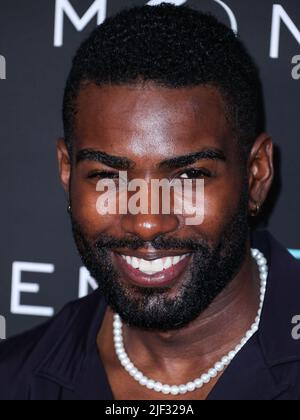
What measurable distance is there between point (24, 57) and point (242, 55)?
70 cm

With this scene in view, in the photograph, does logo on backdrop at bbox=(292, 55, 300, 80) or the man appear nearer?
the man

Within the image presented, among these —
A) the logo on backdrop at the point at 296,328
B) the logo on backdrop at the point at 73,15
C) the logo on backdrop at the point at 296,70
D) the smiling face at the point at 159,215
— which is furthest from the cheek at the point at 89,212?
the logo on backdrop at the point at 296,70

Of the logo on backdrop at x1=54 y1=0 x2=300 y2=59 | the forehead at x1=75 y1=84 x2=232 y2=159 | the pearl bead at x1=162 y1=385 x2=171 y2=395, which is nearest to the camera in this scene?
the forehead at x1=75 y1=84 x2=232 y2=159

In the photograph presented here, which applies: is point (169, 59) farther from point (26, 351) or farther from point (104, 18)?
point (26, 351)

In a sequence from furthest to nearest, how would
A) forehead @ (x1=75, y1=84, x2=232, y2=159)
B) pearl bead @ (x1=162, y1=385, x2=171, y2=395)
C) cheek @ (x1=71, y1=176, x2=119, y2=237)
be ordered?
pearl bead @ (x1=162, y1=385, x2=171, y2=395), cheek @ (x1=71, y1=176, x2=119, y2=237), forehead @ (x1=75, y1=84, x2=232, y2=159)

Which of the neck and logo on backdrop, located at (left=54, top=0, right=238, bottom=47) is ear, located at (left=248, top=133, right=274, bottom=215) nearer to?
the neck

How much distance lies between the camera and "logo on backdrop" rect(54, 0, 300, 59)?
67.6 inches

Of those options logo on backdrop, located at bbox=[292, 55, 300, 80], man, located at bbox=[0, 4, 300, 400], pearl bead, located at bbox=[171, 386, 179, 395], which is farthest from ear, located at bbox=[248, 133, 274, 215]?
pearl bead, located at bbox=[171, 386, 179, 395]

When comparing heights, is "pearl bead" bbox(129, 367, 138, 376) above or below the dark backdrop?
below

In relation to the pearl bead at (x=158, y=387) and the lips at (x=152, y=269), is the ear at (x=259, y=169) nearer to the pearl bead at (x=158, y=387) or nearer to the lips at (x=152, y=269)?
the lips at (x=152, y=269)

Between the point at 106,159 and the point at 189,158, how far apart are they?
6.8 inches

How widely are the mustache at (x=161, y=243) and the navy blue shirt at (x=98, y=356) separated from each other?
23 cm

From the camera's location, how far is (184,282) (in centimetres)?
138

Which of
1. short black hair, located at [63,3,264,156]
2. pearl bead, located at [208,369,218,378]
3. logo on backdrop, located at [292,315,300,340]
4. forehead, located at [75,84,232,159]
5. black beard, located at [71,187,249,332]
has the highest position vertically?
short black hair, located at [63,3,264,156]
